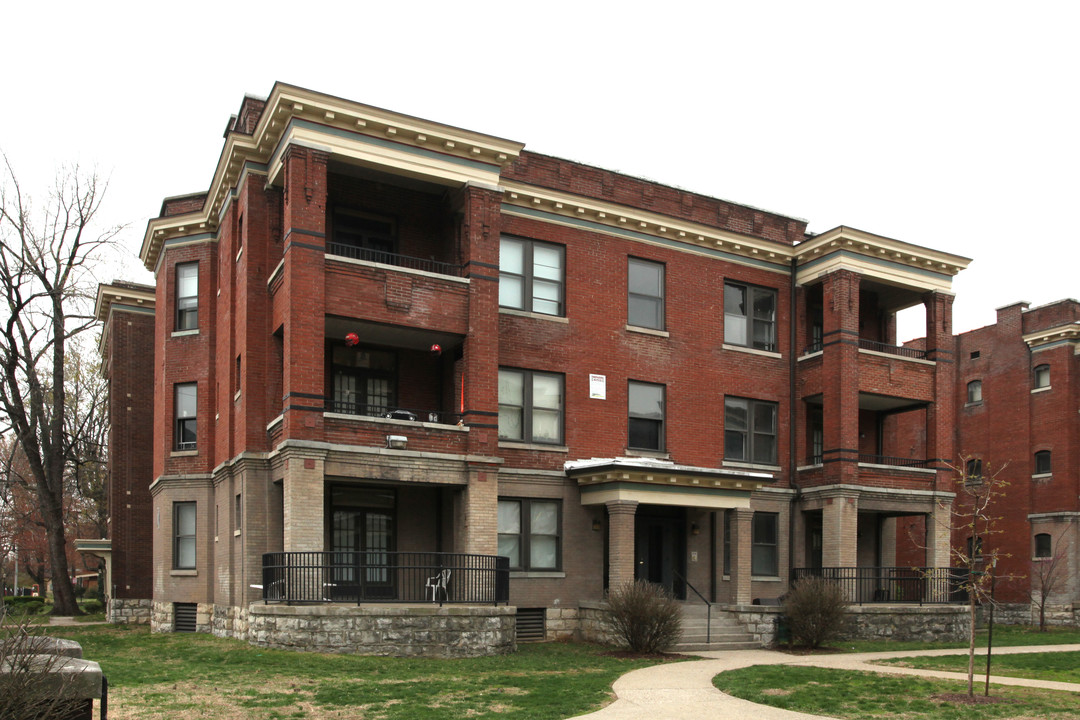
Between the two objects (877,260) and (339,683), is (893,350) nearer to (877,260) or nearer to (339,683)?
(877,260)

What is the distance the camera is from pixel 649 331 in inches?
1055

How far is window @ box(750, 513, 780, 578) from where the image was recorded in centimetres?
2811

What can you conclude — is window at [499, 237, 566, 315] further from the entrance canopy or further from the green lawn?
the green lawn

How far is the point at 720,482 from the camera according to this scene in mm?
24719

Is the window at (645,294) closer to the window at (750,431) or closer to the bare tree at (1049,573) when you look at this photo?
the window at (750,431)

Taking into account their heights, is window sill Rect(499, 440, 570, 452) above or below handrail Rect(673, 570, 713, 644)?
above

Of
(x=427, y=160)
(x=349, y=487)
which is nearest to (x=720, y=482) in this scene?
(x=349, y=487)

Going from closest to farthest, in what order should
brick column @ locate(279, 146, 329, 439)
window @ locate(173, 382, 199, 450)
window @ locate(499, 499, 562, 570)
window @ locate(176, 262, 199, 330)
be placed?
1. brick column @ locate(279, 146, 329, 439)
2. window @ locate(499, 499, 562, 570)
3. window @ locate(173, 382, 199, 450)
4. window @ locate(176, 262, 199, 330)

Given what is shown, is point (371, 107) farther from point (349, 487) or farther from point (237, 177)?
point (349, 487)

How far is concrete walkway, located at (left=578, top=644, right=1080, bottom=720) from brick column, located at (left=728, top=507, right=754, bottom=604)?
2.23 metres

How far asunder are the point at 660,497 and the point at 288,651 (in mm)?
9512

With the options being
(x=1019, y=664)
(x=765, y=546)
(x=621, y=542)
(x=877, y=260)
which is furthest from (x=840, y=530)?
(x=877, y=260)

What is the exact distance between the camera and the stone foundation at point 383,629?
18766 mm

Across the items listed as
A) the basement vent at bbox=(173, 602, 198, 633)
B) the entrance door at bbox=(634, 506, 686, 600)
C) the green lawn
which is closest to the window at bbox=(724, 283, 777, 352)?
the entrance door at bbox=(634, 506, 686, 600)
